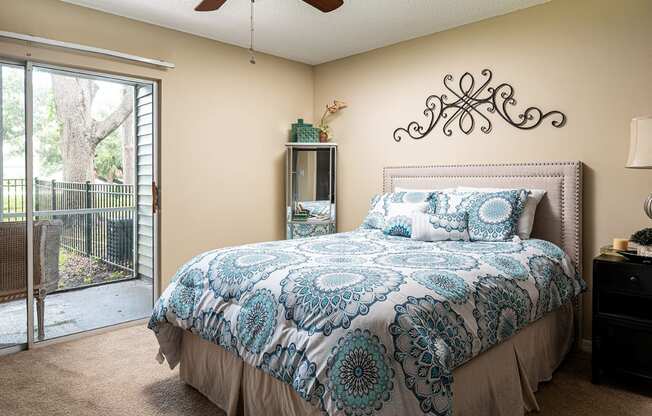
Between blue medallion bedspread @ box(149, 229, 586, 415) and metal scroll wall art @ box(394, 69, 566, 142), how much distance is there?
3.41 ft

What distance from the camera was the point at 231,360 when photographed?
2.17m

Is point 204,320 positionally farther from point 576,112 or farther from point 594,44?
point 594,44

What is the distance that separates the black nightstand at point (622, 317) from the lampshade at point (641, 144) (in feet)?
1.78

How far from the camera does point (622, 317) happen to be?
2.45 metres

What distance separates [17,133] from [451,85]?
3276 millimetres

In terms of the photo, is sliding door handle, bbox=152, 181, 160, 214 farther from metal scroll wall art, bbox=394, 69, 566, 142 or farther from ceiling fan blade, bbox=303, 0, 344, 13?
metal scroll wall art, bbox=394, 69, 566, 142

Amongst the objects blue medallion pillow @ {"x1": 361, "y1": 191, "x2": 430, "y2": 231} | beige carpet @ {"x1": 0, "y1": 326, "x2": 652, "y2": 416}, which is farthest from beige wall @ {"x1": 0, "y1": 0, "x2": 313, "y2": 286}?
blue medallion pillow @ {"x1": 361, "y1": 191, "x2": 430, "y2": 231}

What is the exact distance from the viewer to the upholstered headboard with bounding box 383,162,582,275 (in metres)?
2.98

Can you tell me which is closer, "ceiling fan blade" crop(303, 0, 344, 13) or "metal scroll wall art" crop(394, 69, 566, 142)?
"ceiling fan blade" crop(303, 0, 344, 13)

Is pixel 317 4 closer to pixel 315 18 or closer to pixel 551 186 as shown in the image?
pixel 315 18

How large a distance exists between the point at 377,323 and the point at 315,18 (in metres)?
2.74

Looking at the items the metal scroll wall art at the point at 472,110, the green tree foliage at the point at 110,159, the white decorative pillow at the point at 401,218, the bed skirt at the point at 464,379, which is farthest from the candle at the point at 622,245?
the green tree foliage at the point at 110,159

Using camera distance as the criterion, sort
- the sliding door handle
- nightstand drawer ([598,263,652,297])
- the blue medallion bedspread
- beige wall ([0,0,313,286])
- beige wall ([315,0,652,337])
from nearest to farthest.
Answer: the blue medallion bedspread < nightstand drawer ([598,263,652,297]) < beige wall ([315,0,652,337]) < beige wall ([0,0,313,286]) < the sliding door handle

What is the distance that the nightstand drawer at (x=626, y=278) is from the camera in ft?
7.73
